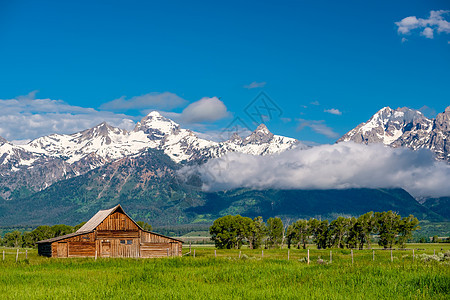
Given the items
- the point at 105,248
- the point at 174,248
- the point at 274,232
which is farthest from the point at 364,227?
the point at 105,248

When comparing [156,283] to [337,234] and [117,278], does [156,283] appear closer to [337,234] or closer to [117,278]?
[117,278]

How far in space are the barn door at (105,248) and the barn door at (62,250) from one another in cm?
528

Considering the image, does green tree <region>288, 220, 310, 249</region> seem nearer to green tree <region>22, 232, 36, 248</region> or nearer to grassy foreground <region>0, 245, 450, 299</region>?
green tree <region>22, 232, 36, 248</region>

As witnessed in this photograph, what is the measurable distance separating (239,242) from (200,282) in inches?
4182

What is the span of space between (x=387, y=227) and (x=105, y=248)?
269ft

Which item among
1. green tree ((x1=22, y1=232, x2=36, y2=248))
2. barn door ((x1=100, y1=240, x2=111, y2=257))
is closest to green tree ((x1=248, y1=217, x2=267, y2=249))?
barn door ((x1=100, y1=240, x2=111, y2=257))

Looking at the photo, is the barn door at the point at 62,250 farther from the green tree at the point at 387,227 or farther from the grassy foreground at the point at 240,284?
the green tree at the point at 387,227

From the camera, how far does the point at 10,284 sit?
2642 cm

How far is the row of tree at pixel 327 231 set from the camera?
12081 centimetres

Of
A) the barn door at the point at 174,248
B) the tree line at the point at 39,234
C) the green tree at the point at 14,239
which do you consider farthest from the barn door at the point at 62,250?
the green tree at the point at 14,239

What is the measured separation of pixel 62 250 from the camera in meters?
65.6

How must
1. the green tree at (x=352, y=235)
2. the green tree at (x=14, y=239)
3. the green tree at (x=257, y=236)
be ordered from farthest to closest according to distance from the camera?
the green tree at (x=14, y=239), the green tree at (x=257, y=236), the green tree at (x=352, y=235)

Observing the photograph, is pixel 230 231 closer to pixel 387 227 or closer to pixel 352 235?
pixel 352 235

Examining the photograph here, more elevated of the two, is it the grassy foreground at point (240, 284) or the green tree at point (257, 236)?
the grassy foreground at point (240, 284)
